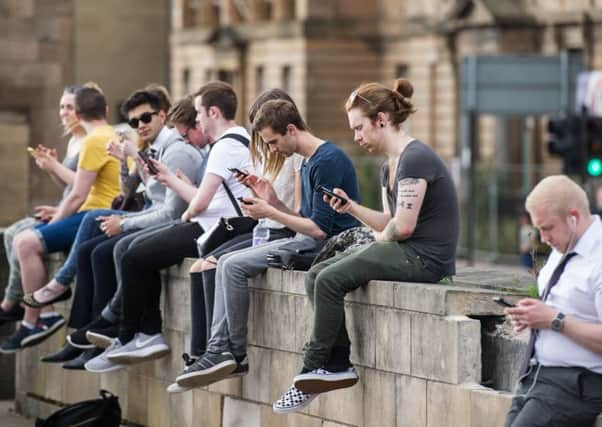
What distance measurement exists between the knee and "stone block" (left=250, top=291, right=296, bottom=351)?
3.31 m

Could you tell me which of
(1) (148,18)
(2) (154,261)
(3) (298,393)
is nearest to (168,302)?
(2) (154,261)

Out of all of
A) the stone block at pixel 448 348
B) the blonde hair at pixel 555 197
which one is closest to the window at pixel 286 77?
the stone block at pixel 448 348

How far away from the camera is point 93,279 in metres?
15.0

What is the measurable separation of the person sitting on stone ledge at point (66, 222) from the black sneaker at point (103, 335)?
1302 millimetres

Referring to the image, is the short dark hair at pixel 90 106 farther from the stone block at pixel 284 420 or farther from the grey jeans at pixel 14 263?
the stone block at pixel 284 420

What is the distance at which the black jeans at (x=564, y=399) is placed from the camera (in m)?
9.52

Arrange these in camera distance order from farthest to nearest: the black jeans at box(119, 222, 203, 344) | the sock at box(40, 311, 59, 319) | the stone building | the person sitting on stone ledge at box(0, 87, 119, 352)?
the stone building, the sock at box(40, 311, 59, 319), the person sitting on stone ledge at box(0, 87, 119, 352), the black jeans at box(119, 222, 203, 344)

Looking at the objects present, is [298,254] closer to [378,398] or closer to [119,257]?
[378,398]

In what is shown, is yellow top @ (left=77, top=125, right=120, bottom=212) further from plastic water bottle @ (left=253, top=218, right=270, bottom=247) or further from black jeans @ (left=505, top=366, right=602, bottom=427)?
black jeans @ (left=505, top=366, right=602, bottom=427)

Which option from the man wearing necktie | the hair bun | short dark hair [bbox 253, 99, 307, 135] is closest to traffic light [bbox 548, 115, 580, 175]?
short dark hair [bbox 253, 99, 307, 135]

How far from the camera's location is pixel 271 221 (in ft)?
42.0

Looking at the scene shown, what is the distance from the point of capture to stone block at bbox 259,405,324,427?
12.5 m

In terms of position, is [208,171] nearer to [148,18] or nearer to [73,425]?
[73,425]

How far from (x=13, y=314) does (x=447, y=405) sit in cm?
621
